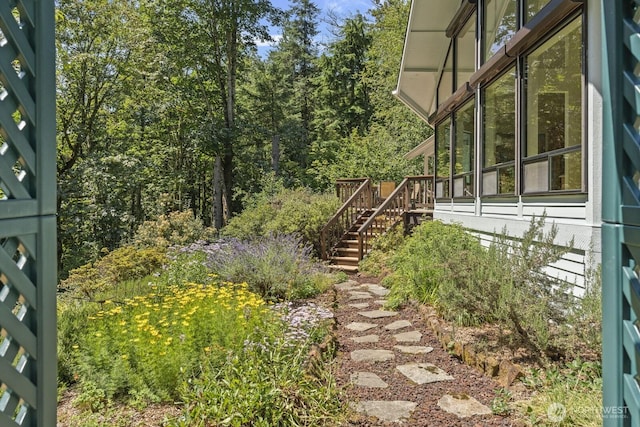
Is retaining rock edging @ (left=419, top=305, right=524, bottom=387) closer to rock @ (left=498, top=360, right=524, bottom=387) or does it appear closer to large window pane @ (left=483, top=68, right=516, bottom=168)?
rock @ (left=498, top=360, right=524, bottom=387)

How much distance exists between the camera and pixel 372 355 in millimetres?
4340

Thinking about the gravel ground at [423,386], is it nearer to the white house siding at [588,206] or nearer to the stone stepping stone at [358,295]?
the white house siding at [588,206]

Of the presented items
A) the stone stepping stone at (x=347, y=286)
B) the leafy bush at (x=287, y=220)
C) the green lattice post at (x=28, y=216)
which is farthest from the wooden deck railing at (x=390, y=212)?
the green lattice post at (x=28, y=216)

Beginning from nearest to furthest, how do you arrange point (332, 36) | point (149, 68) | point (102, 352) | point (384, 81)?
point (102, 352) → point (149, 68) → point (384, 81) → point (332, 36)

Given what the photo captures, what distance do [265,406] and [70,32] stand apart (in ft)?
49.4

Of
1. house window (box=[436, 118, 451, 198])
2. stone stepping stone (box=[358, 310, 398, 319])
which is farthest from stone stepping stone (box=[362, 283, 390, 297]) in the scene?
house window (box=[436, 118, 451, 198])

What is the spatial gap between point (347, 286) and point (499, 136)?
12.8 ft

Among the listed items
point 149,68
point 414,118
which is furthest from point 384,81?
point 149,68

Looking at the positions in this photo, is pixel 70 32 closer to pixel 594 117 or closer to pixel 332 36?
pixel 594 117

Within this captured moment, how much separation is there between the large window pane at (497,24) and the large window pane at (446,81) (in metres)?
2.48

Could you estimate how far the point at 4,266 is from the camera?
1.32m

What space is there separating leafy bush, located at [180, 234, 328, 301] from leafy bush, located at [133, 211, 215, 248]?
3470 mm

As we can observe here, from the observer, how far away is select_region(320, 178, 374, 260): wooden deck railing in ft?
35.4

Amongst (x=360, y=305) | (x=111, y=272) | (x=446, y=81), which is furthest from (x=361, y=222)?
(x=111, y=272)
